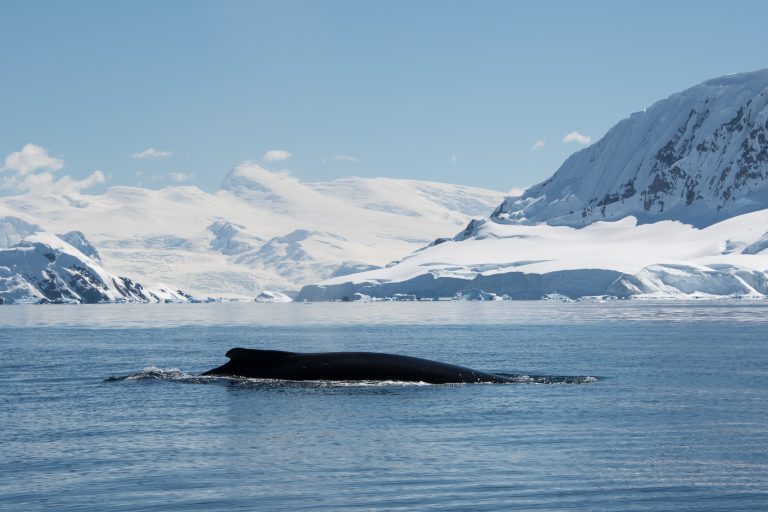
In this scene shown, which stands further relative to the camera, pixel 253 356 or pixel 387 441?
pixel 253 356

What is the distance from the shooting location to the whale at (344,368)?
1151 inches

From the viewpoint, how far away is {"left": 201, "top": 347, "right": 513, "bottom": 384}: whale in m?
29.2

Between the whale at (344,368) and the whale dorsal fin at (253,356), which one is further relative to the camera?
the whale dorsal fin at (253,356)

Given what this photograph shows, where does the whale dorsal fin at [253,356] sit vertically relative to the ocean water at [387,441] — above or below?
above

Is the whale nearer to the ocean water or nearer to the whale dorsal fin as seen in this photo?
the whale dorsal fin

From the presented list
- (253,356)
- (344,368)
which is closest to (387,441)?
(344,368)

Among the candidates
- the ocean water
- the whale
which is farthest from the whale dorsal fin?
the ocean water

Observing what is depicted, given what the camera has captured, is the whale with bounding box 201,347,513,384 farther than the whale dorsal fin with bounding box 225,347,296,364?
No

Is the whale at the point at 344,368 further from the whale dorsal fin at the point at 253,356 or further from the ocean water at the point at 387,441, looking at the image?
the ocean water at the point at 387,441

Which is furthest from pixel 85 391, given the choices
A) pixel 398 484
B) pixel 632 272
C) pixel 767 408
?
pixel 632 272

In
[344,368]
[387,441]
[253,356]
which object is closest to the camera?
[387,441]

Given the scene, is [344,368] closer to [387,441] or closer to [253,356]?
[253,356]

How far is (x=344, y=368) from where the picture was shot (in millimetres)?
29438

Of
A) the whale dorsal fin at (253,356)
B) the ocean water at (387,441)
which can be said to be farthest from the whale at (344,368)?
the ocean water at (387,441)
